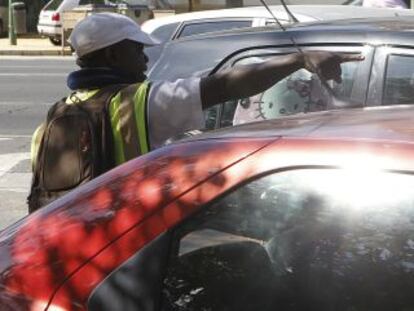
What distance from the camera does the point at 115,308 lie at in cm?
214

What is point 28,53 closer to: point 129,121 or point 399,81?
point 399,81

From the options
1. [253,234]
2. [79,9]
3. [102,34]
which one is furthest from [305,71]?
[79,9]

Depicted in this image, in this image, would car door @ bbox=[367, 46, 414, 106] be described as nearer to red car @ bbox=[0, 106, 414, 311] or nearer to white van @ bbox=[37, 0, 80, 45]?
red car @ bbox=[0, 106, 414, 311]

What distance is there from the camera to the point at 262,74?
3281mm

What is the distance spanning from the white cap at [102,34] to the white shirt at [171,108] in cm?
25

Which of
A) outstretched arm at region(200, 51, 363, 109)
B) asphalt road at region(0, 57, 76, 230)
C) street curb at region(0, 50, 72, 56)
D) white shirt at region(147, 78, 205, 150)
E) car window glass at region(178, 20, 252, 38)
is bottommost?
street curb at region(0, 50, 72, 56)

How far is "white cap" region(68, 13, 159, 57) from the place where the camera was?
3453 mm

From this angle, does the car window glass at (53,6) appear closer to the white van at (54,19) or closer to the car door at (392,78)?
the white van at (54,19)

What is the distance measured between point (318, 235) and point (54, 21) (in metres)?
23.2

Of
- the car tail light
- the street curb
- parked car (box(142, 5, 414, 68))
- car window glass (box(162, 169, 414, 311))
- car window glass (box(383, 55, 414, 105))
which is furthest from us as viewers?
the car tail light

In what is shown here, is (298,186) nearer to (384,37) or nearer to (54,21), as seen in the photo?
(384,37)

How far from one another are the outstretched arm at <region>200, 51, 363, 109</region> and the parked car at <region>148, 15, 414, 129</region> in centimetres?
41

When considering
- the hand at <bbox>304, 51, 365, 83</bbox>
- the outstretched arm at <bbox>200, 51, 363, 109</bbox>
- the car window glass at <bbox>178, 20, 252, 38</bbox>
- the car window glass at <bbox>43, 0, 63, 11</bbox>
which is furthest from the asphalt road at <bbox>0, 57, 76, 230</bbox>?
the hand at <bbox>304, 51, 365, 83</bbox>

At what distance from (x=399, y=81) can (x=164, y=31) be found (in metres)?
4.10
